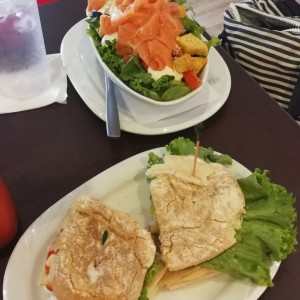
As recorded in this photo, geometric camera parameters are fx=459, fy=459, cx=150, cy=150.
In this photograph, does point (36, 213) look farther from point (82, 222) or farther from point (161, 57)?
point (161, 57)

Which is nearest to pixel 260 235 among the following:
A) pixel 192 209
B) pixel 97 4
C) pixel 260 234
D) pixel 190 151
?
pixel 260 234

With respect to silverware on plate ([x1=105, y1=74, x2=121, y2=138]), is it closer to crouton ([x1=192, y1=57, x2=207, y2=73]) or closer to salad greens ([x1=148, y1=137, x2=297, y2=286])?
crouton ([x1=192, y1=57, x2=207, y2=73])

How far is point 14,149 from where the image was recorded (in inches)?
49.1

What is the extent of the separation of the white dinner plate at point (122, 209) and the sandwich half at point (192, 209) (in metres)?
0.07

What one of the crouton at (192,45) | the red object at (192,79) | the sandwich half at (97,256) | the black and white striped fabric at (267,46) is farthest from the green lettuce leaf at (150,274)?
the black and white striped fabric at (267,46)

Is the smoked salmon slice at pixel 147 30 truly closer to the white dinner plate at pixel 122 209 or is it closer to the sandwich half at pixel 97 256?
the white dinner plate at pixel 122 209

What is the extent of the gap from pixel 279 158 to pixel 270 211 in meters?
0.25

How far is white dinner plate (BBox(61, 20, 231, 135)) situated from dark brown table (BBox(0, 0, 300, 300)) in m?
0.03

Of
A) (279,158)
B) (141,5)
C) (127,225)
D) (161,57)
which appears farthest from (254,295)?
(141,5)

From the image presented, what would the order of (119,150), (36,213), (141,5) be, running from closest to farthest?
(36,213), (119,150), (141,5)

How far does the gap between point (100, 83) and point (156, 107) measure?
8.8 inches

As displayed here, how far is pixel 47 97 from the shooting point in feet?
4.47

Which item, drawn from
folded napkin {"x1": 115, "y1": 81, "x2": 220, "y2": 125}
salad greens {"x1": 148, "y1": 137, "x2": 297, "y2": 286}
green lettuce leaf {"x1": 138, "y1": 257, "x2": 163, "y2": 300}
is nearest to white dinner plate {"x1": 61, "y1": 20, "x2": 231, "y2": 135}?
folded napkin {"x1": 115, "y1": 81, "x2": 220, "y2": 125}

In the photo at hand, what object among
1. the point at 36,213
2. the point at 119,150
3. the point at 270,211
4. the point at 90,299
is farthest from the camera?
the point at 119,150
